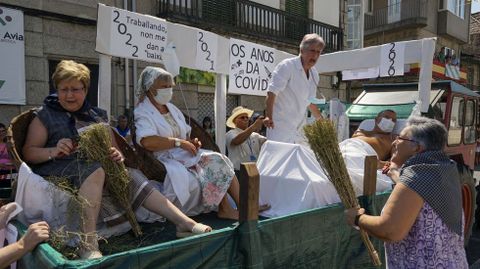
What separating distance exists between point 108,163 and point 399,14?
21.2 metres

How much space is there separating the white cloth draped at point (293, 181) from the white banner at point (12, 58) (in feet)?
19.9

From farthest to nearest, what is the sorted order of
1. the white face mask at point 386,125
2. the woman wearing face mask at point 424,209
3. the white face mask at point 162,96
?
the white face mask at point 386,125 < the white face mask at point 162,96 < the woman wearing face mask at point 424,209

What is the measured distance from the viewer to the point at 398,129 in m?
4.64

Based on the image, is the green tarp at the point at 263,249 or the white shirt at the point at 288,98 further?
the white shirt at the point at 288,98

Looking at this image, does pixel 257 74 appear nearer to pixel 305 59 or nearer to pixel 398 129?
pixel 305 59

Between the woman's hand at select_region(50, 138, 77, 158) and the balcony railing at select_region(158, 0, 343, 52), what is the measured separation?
7627 millimetres

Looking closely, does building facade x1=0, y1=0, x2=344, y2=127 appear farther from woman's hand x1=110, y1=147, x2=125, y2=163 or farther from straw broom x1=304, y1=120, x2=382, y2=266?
straw broom x1=304, y1=120, x2=382, y2=266

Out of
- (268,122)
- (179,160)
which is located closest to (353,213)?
(179,160)

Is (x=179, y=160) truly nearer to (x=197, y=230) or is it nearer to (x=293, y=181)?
(x=197, y=230)

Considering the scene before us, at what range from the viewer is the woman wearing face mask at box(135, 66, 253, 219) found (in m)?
2.90

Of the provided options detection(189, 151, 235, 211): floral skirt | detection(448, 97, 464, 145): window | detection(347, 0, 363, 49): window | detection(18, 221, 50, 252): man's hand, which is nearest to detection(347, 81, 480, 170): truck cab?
detection(448, 97, 464, 145): window

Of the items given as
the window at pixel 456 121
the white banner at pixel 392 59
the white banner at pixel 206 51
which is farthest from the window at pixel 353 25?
the white banner at pixel 206 51

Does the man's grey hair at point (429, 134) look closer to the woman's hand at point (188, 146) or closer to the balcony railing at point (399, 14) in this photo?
the woman's hand at point (188, 146)

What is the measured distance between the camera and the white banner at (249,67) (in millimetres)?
4708
